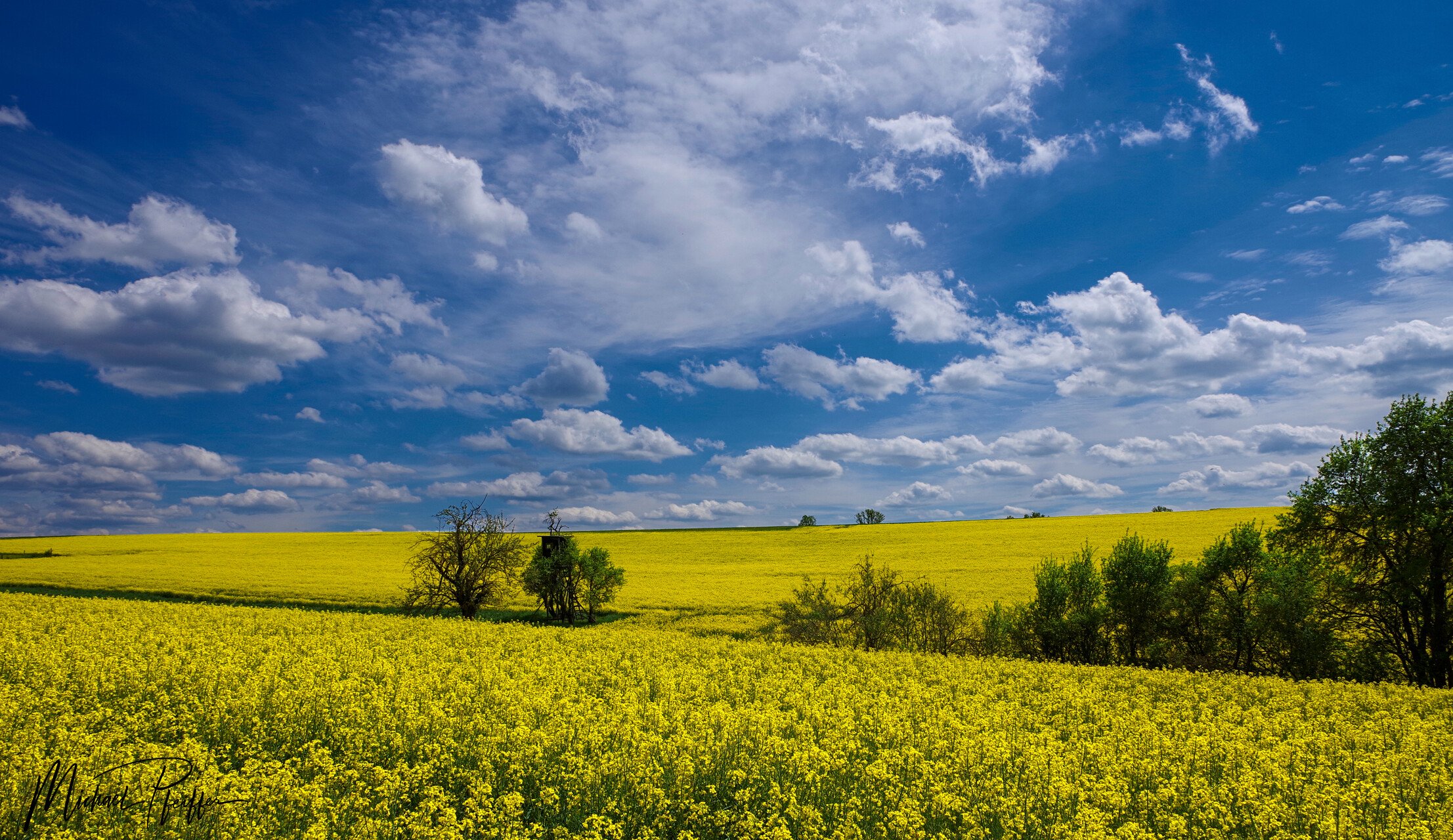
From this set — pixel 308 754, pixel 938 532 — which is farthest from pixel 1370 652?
pixel 938 532

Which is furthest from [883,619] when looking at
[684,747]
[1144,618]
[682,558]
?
[682,558]

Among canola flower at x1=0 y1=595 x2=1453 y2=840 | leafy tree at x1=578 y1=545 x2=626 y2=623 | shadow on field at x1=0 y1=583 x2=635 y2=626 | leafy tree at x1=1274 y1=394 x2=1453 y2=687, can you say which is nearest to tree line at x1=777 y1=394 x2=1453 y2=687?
leafy tree at x1=1274 y1=394 x2=1453 y2=687

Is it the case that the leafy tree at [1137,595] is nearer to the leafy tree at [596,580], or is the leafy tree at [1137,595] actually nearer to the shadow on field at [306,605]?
the shadow on field at [306,605]

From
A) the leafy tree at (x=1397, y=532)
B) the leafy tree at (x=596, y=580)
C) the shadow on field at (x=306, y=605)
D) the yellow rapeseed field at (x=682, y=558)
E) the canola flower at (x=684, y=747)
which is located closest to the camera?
the canola flower at (x=684, y=747)

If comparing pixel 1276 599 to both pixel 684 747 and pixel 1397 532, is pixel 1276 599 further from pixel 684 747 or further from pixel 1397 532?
pixel 684 747

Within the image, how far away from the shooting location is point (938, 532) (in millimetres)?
71812

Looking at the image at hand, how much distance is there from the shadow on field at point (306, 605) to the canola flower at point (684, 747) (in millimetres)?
21510

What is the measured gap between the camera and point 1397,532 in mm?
24109

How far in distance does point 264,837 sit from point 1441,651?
3277cm

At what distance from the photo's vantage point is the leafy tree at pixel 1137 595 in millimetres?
26328

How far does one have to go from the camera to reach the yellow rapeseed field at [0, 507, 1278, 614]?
41.3m

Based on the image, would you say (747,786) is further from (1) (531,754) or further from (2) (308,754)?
(2) (308,754)

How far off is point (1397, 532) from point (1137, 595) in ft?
28.3

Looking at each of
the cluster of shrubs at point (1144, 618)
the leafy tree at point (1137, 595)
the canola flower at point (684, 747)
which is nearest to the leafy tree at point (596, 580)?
the cluster of shrubs at point (1144, 618)
